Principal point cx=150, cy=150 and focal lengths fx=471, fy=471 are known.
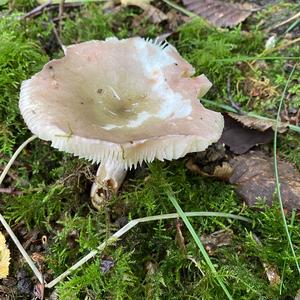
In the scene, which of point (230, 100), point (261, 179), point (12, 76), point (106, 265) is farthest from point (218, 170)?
point (12, 76)

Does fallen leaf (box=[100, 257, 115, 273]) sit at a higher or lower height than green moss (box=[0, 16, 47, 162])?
lower

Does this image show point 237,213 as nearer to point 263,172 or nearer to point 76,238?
point 263,172

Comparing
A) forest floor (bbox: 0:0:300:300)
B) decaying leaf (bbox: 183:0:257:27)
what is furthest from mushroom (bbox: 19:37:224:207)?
decaying leaf (bbox: 183:0:257:27)

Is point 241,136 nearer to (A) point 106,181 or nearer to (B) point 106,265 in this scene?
(A) point 106,181

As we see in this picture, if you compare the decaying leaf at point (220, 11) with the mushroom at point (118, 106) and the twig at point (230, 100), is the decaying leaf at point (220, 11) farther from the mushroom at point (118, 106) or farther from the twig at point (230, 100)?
the mushroom at point (118, 106)

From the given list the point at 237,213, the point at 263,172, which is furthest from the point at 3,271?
the point at 263,172

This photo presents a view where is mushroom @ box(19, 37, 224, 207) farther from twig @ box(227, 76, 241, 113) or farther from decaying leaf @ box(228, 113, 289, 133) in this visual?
twig @ box(227, 76, 241, 113)

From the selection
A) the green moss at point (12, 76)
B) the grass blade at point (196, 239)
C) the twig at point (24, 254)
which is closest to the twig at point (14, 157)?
the green moss at point (12, 76)

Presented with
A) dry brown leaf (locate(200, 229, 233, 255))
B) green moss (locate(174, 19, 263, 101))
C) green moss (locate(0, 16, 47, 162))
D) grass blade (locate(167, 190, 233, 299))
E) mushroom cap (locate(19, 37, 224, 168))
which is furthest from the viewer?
green moss (locate(174, 19, 263, 101))
